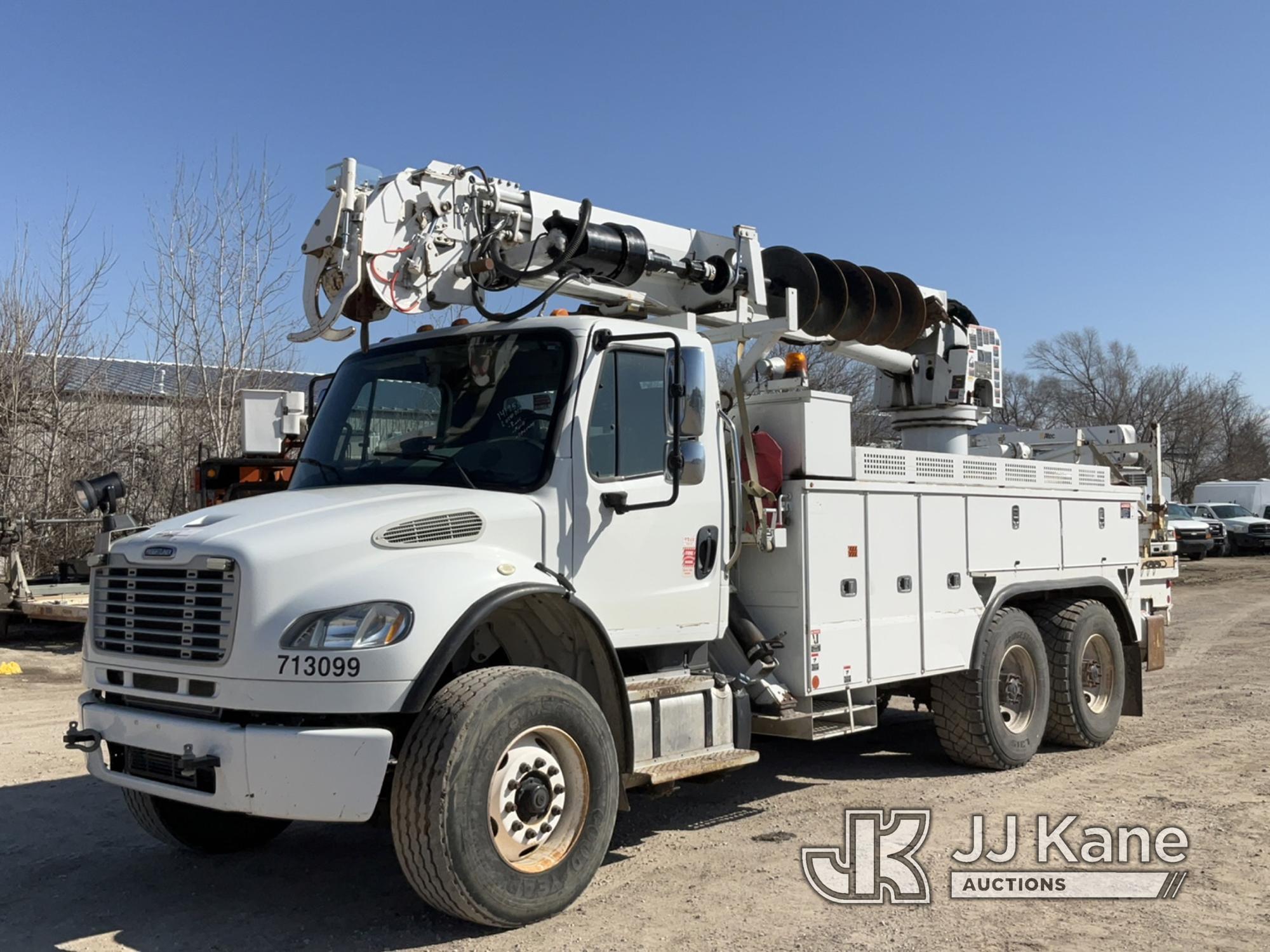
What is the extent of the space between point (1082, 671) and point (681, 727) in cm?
456

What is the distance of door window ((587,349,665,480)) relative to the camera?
5.71 meters

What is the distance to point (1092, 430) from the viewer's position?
40.5 ft

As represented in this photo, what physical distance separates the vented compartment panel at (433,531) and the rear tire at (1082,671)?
17.9 feet

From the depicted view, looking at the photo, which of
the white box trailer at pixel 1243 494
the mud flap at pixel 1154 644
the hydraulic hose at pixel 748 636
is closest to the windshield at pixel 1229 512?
the white box trailer at pixel 1243 494

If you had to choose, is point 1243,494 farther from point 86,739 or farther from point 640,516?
point 86,739

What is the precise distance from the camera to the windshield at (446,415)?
5.56 metres

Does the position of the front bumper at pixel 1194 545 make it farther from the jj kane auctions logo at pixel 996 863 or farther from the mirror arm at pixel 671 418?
the mirror arm at pixel 671 418

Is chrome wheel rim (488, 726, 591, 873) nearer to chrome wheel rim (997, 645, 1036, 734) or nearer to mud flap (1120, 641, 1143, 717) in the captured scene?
chrome wheel rim (997, 645, 1036, 734)

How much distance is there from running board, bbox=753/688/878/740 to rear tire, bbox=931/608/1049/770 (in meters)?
0.83

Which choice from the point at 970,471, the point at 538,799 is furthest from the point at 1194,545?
the point at 538,799

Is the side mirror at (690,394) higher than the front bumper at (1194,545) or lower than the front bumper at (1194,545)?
higher

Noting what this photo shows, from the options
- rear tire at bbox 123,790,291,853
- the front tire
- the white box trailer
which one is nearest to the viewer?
the front tire

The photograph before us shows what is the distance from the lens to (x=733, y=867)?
5859 mm

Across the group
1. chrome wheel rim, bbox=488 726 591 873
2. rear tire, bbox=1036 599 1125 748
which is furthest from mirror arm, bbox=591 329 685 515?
rear tire, bbox=1036 599 1125 748
